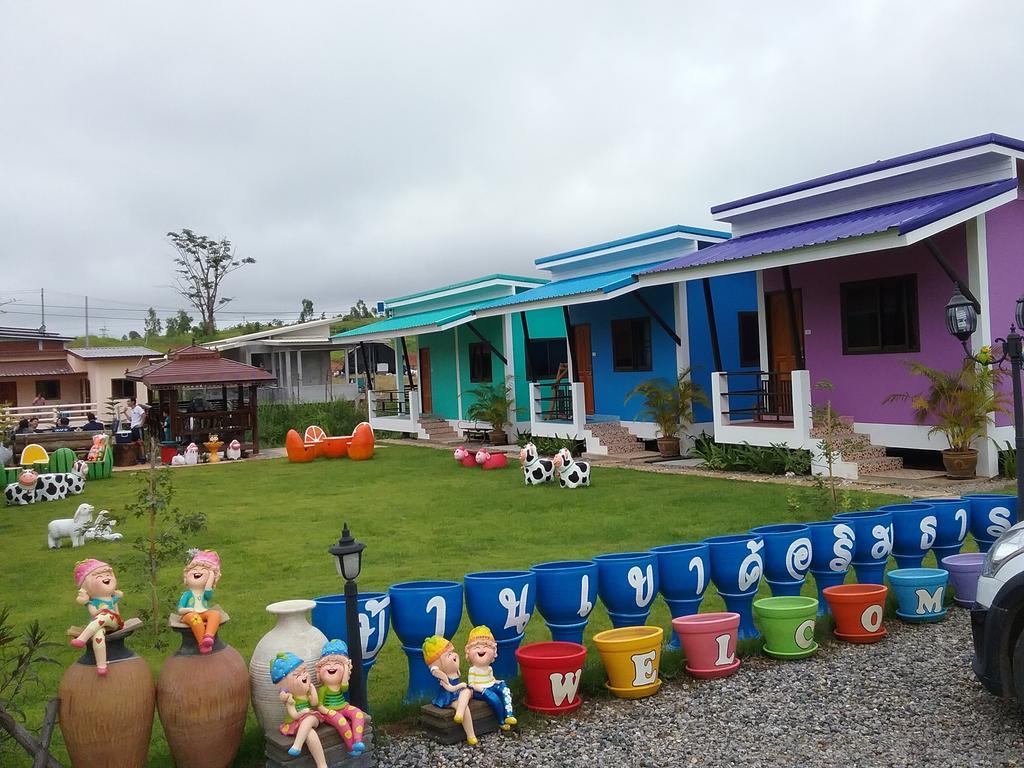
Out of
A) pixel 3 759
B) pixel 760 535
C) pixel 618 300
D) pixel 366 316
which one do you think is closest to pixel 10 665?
pixel 3 759

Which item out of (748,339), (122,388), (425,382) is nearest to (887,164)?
(748,339)

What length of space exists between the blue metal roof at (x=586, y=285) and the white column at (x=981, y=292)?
5987 mm

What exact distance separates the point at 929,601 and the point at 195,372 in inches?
810

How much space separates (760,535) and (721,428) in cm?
965

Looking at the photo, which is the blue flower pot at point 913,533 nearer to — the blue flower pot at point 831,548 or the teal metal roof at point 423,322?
the blue flower pot at point 831,548

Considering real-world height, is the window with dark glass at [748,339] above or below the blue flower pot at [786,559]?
above

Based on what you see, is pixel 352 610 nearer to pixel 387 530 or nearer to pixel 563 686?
pixel 563 686

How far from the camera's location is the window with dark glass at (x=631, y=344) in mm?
19656

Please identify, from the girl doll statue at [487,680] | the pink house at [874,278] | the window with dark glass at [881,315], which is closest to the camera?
the girl doll statue at [487,680]

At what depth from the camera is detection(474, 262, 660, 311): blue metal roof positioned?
57.2 feet

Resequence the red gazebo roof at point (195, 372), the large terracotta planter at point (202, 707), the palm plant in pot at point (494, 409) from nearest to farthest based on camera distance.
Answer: the large terracotta planter at point (202, 707) < the palm plant in pot at point (494, 409) < the red gazebo roof at point (195, 372)

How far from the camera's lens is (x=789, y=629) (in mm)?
5797

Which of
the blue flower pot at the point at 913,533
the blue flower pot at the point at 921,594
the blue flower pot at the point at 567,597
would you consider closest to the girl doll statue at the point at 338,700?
the blue flower pot at the point at 567,597

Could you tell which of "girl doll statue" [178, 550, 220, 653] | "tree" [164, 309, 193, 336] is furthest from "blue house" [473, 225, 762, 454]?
"tree" [164, 309, 193, 336]
